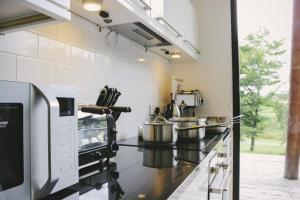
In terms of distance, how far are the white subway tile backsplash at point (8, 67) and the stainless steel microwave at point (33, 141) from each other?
40 cm

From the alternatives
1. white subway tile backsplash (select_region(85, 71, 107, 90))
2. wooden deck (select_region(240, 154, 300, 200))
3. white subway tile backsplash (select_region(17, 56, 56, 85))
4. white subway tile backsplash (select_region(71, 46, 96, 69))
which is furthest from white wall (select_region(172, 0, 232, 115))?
white subway tile backsplash (select_region(17, 56, 56, 85))

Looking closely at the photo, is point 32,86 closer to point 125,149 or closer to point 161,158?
point 161,158

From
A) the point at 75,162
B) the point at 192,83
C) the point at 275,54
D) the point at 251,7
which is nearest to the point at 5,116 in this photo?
the point at 75,162

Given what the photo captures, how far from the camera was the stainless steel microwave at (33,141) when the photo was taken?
528 mm

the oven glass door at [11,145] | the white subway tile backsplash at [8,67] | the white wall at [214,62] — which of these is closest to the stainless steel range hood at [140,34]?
the white subway tile backsplash at [8,67]

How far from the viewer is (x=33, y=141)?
0.57m

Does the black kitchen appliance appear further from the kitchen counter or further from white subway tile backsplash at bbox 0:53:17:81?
white subway tile backsplash at bbox 0:53:17:81

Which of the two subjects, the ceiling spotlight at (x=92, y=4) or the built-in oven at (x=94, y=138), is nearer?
the built-in oven at (x=94, y=138)

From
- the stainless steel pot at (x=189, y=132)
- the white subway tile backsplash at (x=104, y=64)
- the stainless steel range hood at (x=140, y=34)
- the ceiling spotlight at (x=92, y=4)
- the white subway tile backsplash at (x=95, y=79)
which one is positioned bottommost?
the stainless steel pot at (x=189, y=132)

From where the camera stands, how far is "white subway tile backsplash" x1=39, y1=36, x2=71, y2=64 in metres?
1.10

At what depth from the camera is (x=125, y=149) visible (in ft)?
4.89

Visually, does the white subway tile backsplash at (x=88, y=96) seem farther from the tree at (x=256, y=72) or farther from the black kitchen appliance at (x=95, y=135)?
the tree at (x=256, y=72)

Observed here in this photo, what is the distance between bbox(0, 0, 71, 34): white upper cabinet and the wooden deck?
2.47m

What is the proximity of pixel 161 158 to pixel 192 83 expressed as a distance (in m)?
1.63
